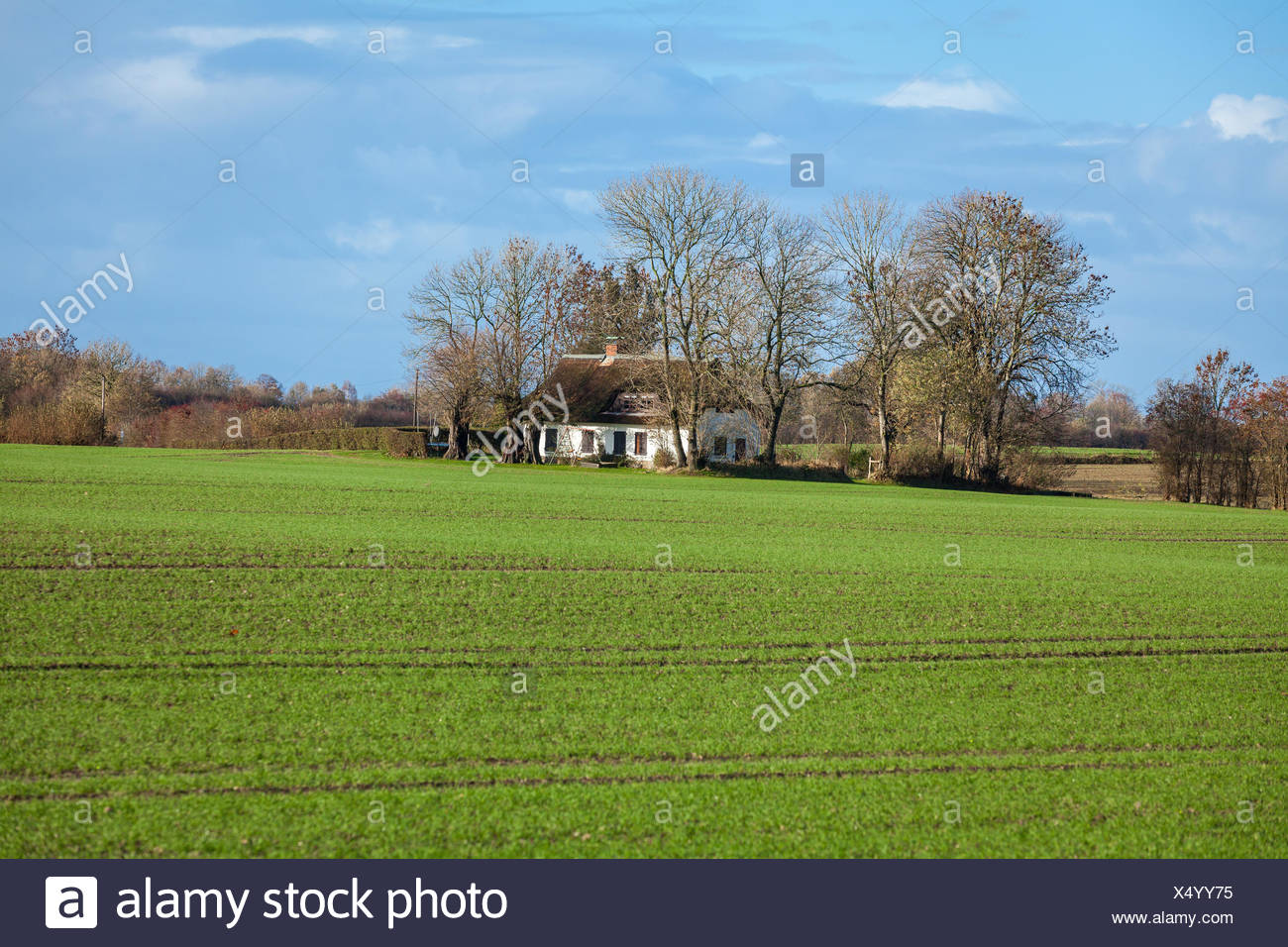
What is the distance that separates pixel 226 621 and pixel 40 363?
84955 millimetres

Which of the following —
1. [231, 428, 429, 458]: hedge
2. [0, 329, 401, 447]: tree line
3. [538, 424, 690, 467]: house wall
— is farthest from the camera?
[231, 428, 429, 458]: hedge

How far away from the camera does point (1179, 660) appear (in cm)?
1396

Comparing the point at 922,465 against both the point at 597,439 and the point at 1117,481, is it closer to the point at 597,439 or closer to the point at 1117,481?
the point at 1117,481

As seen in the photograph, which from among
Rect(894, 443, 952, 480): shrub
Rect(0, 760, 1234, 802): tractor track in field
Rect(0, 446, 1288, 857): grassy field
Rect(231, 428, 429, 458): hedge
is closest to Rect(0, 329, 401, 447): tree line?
Rect(231, 428, 429, 458): hedge

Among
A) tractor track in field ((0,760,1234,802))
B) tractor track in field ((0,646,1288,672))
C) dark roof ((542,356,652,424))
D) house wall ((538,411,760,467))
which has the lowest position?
tractor track in field ((0,760,1234,802))

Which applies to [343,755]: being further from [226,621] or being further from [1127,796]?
[1127,796]

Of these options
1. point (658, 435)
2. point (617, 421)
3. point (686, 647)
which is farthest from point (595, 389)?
point (686, 647)

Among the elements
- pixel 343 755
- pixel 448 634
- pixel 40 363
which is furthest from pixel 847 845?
pixel 40 363

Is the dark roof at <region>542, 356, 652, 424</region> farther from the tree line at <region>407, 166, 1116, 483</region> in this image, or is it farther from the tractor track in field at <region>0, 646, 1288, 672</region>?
the tractor track in field at <region>0, 646, 1288, 672</region>

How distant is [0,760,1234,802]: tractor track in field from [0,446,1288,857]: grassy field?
0.04 meters

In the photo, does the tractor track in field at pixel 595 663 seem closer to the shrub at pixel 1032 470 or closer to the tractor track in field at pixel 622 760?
the tractor track in field at pixel 622 760

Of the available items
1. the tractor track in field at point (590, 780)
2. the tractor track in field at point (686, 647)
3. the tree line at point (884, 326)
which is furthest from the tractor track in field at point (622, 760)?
the tree line at point (884, 326)

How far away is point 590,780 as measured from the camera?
8.73m

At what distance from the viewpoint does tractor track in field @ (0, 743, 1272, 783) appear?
853 centimetres
